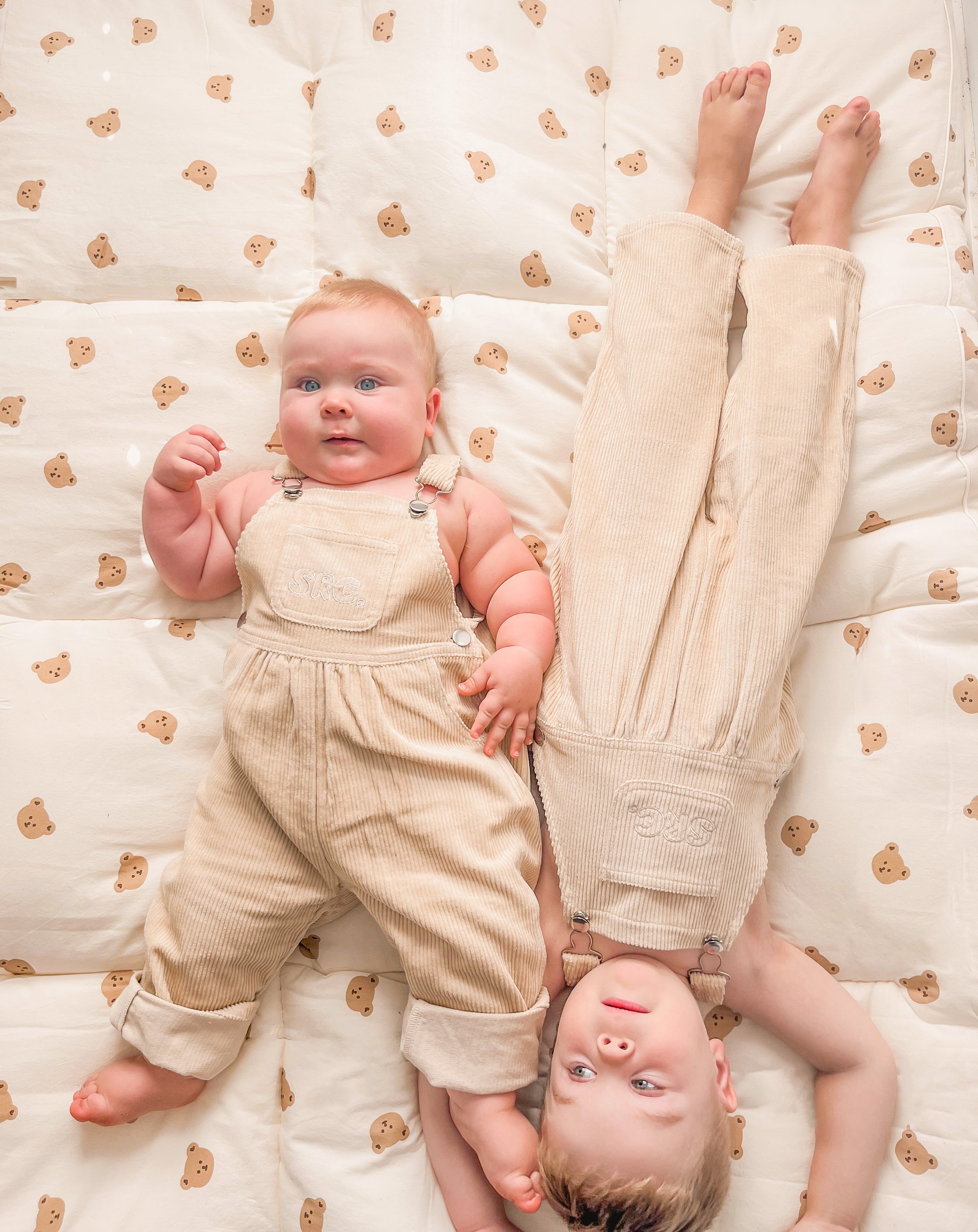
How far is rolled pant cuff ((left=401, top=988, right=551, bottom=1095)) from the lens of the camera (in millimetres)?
1014

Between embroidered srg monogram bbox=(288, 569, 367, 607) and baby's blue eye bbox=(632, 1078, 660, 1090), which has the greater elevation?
embroidered srg monogram bbox=(288, 569, 367, 607)

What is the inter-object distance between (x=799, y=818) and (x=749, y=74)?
3.35 feet

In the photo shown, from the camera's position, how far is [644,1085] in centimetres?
96

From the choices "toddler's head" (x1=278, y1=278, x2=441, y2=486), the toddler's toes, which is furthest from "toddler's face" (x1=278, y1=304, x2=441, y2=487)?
the toddler's toes

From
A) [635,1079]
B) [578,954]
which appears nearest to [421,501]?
[578,954]

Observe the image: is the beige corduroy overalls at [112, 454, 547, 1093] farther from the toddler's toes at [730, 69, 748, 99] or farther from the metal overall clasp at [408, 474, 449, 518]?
the toddler's toes at [730, 69, 748, 99]

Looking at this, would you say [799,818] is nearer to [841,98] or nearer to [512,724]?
[512,724]

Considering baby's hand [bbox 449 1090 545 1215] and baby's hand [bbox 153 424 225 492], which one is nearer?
baby's hand [bbox 449 1090 545 1215]

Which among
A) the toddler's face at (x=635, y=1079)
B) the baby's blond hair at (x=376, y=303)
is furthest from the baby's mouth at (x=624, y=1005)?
the baby's blond hair at (x=376, y=303)

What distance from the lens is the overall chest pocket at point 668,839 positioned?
1.05 metres

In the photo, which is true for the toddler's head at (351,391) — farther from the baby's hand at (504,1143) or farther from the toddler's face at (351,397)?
the baby's hand at (504,1143)

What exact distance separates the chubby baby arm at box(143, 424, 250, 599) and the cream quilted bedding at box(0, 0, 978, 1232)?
2.3 inches

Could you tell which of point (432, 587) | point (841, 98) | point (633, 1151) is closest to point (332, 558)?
point (432, 587)

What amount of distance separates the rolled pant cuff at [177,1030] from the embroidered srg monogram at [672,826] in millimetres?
494
